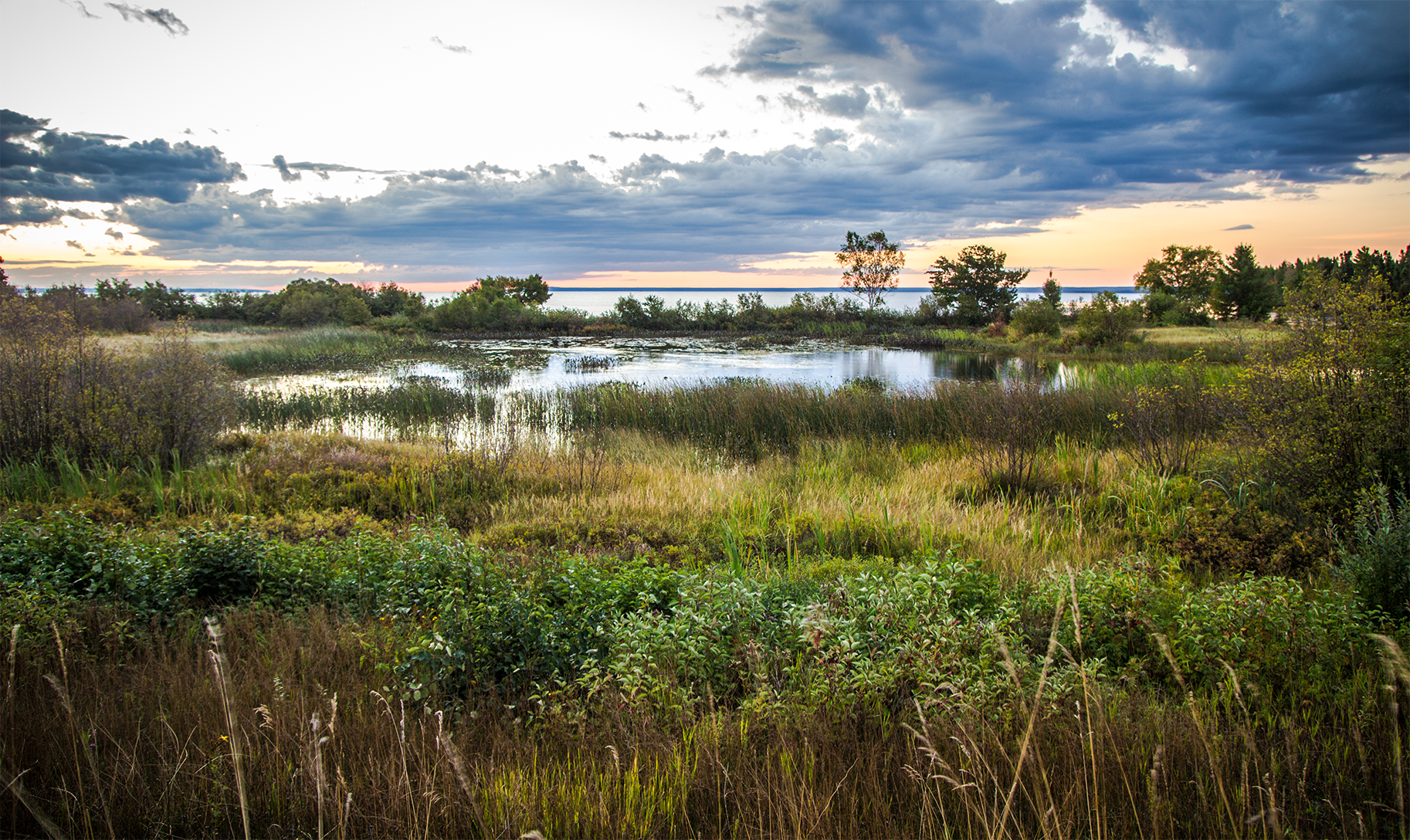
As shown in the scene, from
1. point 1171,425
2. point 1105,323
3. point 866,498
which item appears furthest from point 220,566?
point 1105,323

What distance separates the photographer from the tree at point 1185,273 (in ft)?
156

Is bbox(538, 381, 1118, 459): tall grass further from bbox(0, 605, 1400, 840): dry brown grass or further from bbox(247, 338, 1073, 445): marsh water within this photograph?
bbox(0, 605, 1400, 840): dry brown grass

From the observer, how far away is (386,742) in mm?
2766

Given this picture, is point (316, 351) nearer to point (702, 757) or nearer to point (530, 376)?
point (530, 376)

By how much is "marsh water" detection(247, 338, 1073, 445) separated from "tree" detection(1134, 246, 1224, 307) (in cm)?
2510

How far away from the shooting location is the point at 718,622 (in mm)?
3654

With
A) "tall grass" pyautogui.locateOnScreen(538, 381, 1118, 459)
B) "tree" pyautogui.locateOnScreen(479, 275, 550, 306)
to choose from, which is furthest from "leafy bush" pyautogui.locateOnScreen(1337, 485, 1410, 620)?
"tree" pyautogui.locateOnScreen(479, 275, 550, 306)

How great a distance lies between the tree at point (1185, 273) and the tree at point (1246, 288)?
5969 millimetres

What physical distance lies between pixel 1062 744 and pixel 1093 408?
1237cm

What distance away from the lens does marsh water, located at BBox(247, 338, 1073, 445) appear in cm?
1513

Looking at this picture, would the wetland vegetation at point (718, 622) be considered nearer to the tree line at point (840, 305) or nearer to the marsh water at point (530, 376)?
the marsh water at point (530, 376)

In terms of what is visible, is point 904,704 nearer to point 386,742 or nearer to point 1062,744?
point 1062,744

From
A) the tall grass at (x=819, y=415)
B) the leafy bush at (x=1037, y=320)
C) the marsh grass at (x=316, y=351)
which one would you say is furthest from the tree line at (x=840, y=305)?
the tall grass at (x=819, y=415)

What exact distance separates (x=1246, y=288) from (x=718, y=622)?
4764 centimetres
